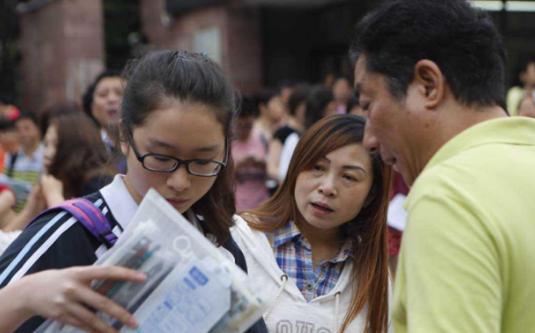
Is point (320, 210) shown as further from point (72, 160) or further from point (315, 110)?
point (315, 110)

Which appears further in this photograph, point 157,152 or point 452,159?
point 157,152

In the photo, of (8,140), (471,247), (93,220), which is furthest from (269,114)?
(471,247)

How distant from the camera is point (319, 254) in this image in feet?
10.8

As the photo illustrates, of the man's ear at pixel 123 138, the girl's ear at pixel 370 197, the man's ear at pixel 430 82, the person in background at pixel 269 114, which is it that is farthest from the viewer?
the person in background at pixel 269 114

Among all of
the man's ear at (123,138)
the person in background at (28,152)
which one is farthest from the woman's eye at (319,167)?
Answer: the person in background at (28,152)

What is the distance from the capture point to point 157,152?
2068 mm

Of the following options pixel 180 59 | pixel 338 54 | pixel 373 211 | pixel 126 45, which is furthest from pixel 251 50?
pixel 180 59

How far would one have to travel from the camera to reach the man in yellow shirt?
1.57m

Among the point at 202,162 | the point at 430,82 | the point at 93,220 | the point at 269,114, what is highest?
the point at 430,82

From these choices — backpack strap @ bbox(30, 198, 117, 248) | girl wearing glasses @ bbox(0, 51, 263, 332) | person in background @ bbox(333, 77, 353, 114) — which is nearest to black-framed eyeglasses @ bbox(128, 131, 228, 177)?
girl wearing glasses @ bbox(0, 51, 263, 332)

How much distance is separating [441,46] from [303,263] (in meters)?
1.48

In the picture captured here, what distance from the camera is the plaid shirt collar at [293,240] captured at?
326 cm

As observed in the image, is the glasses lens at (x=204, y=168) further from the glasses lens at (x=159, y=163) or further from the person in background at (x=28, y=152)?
the person in background at (x=28, y=152)

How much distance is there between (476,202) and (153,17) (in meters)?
13.6
